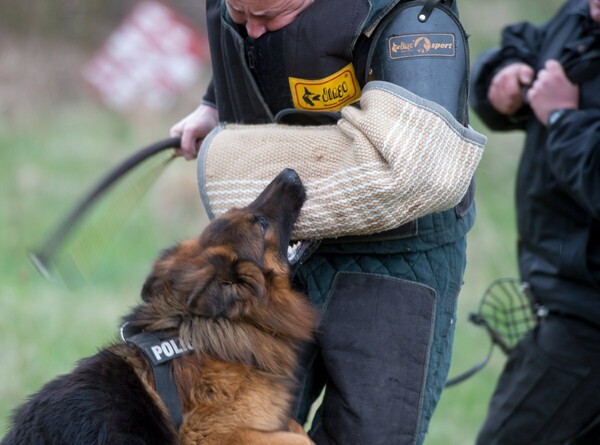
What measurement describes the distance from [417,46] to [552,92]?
1675 millimetres

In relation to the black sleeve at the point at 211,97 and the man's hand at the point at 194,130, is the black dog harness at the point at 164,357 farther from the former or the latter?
the black sleeve at the point at 211,97

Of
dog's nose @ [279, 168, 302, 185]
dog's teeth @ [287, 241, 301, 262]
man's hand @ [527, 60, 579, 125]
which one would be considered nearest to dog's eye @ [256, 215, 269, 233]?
dog's teeth @ [287, 241, 301, 262]

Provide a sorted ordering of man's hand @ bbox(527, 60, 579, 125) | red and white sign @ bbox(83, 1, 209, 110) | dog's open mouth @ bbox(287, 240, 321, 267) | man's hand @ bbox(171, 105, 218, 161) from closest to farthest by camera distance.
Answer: dog's open mouth @ bbox(287, 240, 321, 267)
man's hand @ bbox(171, 105, 218, 161)
man's hand @ bbox(527, 60, 579, 125)
red and white sign @ bbox(83, 1, 209, 110)

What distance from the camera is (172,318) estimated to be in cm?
296

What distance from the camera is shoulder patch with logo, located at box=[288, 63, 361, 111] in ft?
9.20

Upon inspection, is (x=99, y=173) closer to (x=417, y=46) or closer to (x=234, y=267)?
(x=234, y=267)

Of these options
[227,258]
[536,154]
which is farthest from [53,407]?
[536,154]

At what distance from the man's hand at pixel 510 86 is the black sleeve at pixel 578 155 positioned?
36 cm

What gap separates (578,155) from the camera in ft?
12.8

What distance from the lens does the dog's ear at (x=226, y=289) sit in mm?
2891

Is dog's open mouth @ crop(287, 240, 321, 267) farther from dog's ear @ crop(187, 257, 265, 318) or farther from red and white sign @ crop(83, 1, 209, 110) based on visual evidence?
red and white sign @ crop(83, 1, 209, 110)

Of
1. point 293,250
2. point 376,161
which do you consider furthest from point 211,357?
point 376,161

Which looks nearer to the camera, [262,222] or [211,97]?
[262,222]

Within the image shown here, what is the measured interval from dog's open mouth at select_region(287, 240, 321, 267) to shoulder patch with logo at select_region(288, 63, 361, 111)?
42 centimetres
